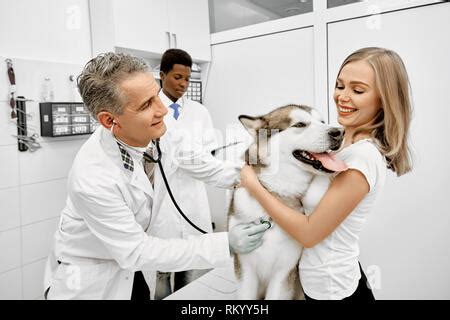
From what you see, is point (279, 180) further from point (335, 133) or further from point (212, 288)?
point (212, 288)

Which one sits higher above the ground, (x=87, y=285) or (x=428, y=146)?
(x=428, y=146)

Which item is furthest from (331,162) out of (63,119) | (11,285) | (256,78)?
(11,285)

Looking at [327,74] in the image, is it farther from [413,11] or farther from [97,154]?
[97,154]

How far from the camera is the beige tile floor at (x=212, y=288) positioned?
3.23 feet

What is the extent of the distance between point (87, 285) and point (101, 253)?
0.10m

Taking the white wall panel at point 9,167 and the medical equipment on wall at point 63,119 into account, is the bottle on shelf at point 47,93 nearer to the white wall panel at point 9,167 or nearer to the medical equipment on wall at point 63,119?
the medical equipment on wall at point 63,119

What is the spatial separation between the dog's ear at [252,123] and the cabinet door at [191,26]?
36 centimetres

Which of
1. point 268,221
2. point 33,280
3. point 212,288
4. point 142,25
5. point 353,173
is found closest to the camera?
point 353,173

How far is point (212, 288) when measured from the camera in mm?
1016

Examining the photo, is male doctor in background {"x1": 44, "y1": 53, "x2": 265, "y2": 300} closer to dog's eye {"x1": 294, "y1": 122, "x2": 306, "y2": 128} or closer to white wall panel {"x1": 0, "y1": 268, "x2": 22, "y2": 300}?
dog's eye {"x1": 294, "y1": 122, "x2": 306, "y2": 128}

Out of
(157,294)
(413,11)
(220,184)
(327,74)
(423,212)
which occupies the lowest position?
(157,294)

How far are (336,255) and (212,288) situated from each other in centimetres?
42
